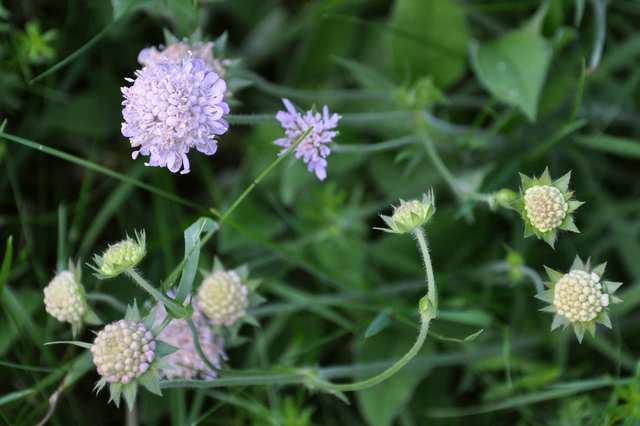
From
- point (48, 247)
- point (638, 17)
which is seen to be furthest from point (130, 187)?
point (638, 17)

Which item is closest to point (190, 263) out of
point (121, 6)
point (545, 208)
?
point (121, 6)

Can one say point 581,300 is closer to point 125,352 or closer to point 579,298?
point 579,298

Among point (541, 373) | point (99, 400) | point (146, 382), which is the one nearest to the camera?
point (146, 382)

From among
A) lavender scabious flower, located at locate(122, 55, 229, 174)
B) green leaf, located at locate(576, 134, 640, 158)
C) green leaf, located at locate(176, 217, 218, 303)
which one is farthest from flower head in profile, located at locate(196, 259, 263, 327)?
green leaf, located at locate(576, 134, 640, 158)

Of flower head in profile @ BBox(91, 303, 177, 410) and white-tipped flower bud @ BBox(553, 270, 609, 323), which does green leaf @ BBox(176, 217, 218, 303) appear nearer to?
flower head in profile @ BBox(91, 303, 177, 410)

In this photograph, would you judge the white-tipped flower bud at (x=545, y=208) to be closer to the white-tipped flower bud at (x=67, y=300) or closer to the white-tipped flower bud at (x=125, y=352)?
the white-tipped flower bud at (x=125, y=352)

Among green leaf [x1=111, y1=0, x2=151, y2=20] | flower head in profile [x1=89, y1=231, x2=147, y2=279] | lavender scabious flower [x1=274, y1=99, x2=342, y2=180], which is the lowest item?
flower head in profile [x1=89, y1=231, x2=147, y2=279]

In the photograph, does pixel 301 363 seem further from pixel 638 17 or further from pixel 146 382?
pixel 638 17

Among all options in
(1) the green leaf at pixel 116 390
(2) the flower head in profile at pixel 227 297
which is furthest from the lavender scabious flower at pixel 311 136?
(1) the green leaf at pixel 116 390
